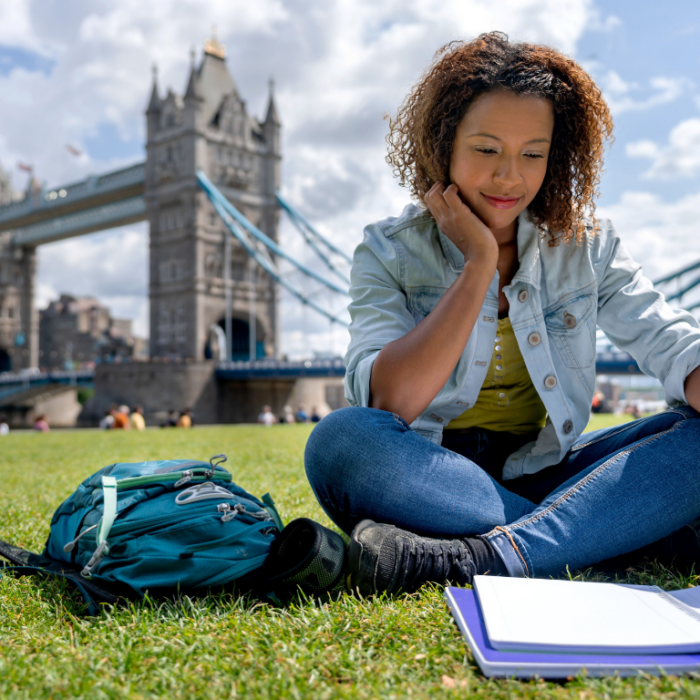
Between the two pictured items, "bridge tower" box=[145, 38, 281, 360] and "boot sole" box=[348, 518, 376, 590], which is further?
"bridge tower" box=[145, 38, 281, 360]

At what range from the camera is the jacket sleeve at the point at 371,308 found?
60.4 inches

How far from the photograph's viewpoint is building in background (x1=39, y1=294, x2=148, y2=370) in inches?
1763

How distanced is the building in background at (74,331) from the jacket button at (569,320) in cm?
4431

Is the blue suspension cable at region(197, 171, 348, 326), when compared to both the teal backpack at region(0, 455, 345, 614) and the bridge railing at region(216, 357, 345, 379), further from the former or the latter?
the teal backpack at region(0, 455, 345, 614)

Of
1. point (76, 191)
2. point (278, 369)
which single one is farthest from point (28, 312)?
point (278, 369)

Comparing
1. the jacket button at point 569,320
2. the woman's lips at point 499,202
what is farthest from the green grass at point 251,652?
the woman's lips at point 499,202

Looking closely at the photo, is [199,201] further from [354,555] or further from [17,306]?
[354,555]

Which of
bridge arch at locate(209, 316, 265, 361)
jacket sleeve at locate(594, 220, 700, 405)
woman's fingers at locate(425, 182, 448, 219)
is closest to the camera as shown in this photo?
jacket sleeve at locate(594, 220, 700, 405)

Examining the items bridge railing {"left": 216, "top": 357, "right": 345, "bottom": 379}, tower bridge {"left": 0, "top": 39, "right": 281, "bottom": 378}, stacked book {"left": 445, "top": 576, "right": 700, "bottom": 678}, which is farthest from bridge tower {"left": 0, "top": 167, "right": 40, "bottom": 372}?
stacked book {"left": 445, "top": 576, "right": 700, "bottom": 678}

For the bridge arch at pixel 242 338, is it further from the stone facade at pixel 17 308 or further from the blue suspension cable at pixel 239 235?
the stone facade at pixel 17 308

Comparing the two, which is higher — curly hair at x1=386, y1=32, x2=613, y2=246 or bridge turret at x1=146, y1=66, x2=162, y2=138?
bridge turret at x1=146, y1=66, x2=162, y2=138

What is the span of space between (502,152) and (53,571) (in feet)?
4.81

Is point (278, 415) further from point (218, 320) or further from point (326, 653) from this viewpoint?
point (326, 653)

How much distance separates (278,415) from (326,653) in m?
25.3
